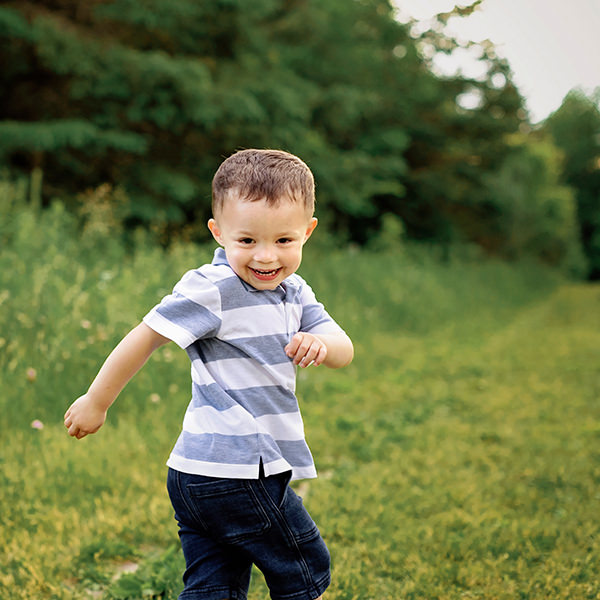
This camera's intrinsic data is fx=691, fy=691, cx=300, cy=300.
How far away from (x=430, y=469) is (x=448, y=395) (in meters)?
2.15

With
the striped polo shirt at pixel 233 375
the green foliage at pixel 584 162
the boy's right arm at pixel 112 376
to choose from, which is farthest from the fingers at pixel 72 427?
the green foliage at pixel 584 162

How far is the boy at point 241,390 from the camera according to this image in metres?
1.82

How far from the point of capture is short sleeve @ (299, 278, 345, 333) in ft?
6.75

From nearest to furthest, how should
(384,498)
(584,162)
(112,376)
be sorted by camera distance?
(112,376)
(384,498)
(584,162)

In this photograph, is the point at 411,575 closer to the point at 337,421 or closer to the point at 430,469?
the point at 430,469

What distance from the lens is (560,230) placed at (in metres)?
33.8

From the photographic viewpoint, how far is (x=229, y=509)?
1834 millimetres

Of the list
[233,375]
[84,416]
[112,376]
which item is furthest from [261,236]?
[84,416]


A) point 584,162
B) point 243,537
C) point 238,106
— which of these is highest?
point 584,162

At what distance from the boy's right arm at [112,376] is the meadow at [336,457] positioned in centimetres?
109

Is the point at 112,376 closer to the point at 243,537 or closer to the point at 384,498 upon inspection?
the point at 243,537

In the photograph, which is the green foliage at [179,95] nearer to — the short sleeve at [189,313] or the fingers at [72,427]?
the short sleeve at [189,313]

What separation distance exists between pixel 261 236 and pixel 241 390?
42cm

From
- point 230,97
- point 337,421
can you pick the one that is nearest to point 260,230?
point 337,421
